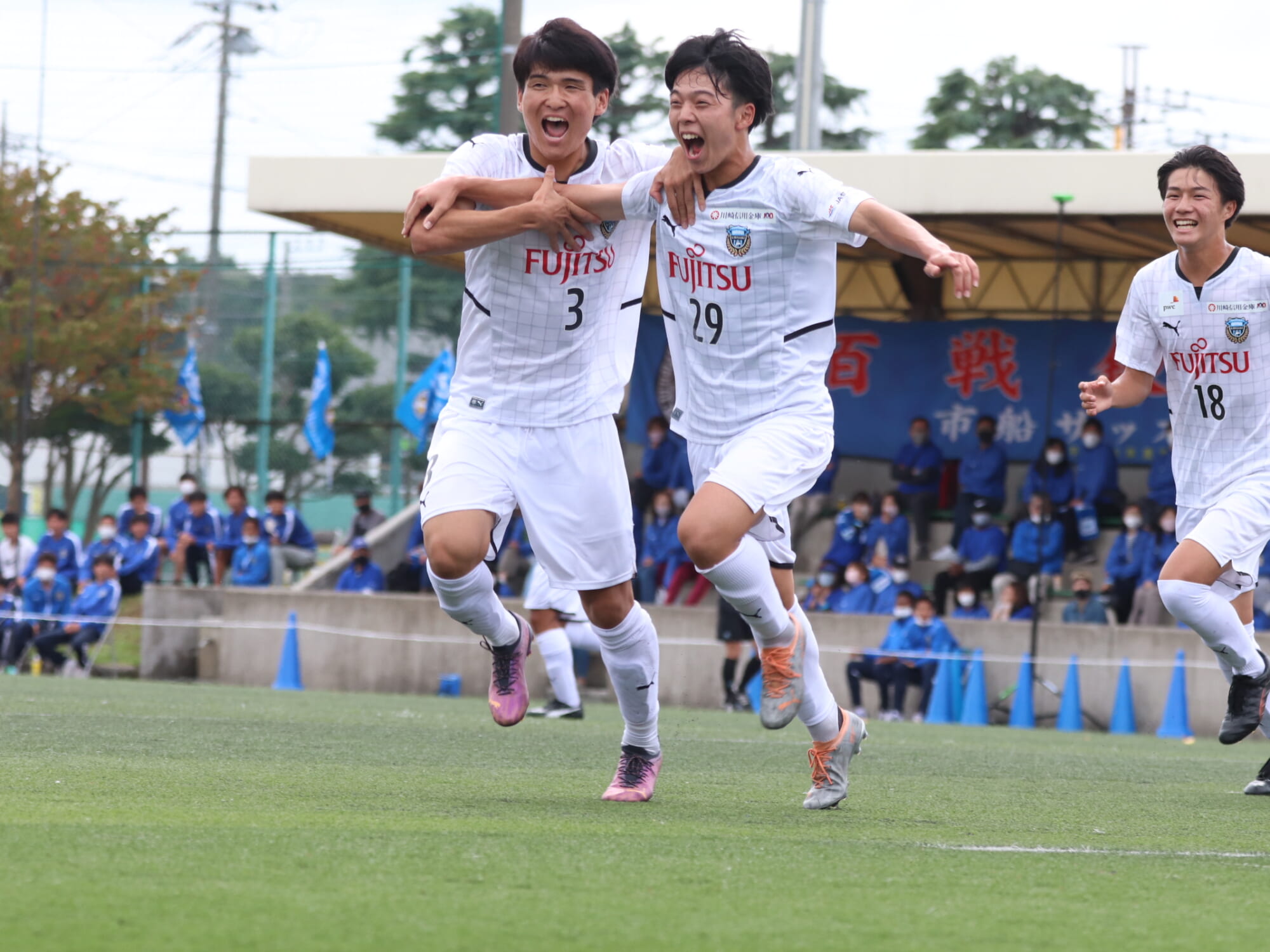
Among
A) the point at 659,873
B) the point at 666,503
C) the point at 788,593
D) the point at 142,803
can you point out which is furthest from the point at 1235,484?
the point at 666,503

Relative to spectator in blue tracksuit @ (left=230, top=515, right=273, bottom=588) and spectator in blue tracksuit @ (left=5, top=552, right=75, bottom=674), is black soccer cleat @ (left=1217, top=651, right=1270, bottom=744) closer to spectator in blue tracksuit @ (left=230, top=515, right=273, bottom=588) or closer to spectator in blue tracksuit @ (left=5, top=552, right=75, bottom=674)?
spectator in blue tracksuit @ (left=5, top=552, right=75, bottom=674)

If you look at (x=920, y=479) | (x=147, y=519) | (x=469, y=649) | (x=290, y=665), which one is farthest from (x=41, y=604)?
(x=920, y=479)

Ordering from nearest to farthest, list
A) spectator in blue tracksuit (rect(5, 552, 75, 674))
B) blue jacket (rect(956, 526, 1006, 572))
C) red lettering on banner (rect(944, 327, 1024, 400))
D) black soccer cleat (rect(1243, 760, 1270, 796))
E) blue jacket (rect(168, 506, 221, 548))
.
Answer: black soccer cleat (rect(1243, 760, 1270, 796)) → blue jacket (rect(956, 526, 1006, 572)) → spectator in blue tracksuit (rect(5, 552, 75, 674)) → red lettering on banner (rect(944, 327, 1024, 400)) → blue jacket (rect(168, 506, 221, 548))

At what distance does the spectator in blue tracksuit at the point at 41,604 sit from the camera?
19.8 metres

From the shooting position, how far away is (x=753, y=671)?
693 inches

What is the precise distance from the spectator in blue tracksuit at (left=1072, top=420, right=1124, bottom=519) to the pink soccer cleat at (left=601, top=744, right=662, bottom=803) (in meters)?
14.1

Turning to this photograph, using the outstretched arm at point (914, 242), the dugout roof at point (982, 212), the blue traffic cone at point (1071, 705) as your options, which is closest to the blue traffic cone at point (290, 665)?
the dugout roof at point (982, 212)

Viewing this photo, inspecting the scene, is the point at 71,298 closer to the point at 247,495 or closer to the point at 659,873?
the point at 247,495

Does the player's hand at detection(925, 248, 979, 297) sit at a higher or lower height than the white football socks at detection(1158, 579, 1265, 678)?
higher

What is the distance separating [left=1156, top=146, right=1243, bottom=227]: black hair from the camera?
720 cm

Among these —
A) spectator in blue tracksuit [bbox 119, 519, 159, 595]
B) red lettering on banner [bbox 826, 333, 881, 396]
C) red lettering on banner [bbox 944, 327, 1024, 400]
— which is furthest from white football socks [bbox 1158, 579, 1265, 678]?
spectator in blue tracksuit [bbox 119, 519, 159, 595]

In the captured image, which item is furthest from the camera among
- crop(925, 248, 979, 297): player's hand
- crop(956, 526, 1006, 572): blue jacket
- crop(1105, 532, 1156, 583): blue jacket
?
crop(956, 526, 1006, 572): blue jacket

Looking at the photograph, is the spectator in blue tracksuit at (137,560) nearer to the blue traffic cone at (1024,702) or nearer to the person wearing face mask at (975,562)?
the person wearing face mask at (975,562)

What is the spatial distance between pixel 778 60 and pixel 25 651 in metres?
32.6
